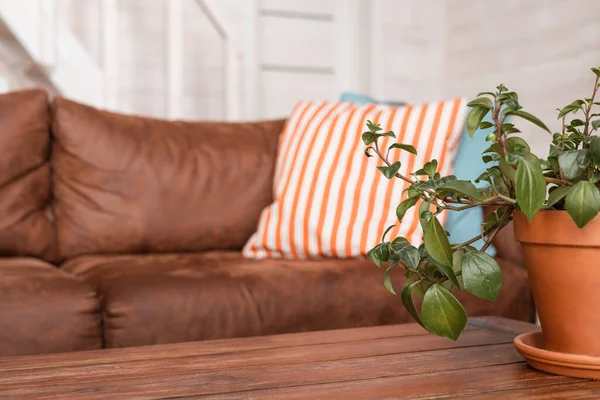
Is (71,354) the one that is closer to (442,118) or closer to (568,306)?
(568,306)

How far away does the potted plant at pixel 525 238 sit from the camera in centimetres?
64

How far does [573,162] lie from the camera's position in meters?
0.66

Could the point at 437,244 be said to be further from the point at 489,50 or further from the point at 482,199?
the point at 489,50

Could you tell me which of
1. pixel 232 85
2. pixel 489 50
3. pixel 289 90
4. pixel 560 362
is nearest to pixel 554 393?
pixel 560 362

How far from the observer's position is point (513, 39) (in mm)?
3520

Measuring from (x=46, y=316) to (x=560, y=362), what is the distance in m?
0.93

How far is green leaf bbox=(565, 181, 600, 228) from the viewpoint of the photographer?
630 mm

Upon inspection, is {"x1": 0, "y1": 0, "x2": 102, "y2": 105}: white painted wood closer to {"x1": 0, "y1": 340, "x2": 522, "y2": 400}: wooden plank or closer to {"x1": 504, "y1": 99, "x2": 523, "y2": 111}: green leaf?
{"x1": 0, "y1": 340, "x2": 522, "y2": 400}: wooden plank

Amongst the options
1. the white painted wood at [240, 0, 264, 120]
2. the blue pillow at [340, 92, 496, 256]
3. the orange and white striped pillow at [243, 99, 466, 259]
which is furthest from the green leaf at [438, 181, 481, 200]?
the white painted wood at [240, 0, 264, 120]

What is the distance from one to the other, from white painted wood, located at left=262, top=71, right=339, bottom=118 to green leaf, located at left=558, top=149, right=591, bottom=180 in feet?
11.0

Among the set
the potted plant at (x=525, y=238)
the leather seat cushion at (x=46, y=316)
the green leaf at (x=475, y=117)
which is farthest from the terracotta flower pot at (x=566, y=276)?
the leather seat cushion at (x=46, y=316)

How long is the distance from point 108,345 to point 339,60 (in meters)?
3.11

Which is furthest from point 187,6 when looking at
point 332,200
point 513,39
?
point 332,200

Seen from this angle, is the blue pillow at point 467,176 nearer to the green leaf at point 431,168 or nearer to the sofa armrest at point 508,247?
the sofa armrest at point 508,247
